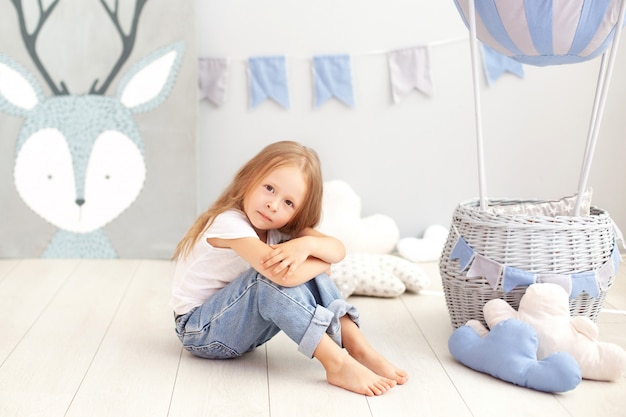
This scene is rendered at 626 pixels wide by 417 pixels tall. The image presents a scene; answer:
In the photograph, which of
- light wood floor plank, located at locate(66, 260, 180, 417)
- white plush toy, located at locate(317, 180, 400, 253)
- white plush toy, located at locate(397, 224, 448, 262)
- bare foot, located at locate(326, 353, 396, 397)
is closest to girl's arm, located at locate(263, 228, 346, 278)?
bare foot, located at locate(326, 353, 396, 397)

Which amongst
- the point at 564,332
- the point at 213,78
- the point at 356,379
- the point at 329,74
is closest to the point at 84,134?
the point at 213,78

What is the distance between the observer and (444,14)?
2.85 metres

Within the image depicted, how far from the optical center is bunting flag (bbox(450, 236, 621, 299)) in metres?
1.82

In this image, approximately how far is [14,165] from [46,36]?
45 cm

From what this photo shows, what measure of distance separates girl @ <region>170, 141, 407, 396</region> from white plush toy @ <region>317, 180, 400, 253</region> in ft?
3.15

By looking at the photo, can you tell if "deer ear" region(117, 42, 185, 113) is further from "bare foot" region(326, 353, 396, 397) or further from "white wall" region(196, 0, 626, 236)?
"bare foot" region(326, 353, 396, 397)

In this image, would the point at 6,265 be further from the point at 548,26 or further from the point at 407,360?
the point at 548,26

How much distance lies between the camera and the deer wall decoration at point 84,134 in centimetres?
275

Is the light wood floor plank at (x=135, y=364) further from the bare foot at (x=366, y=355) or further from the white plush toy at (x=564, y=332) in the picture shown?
the white plush toy at (x=564, y=332)

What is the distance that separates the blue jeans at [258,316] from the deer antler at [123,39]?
1264 millimetres

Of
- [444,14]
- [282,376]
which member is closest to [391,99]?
[444,14]

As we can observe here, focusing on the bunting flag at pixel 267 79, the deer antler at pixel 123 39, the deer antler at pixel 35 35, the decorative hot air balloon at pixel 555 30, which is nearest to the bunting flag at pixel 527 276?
the decorative hot air balloon at pixel 555 30

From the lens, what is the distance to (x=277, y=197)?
1.68 m

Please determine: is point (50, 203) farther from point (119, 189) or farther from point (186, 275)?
point (186, 275)
